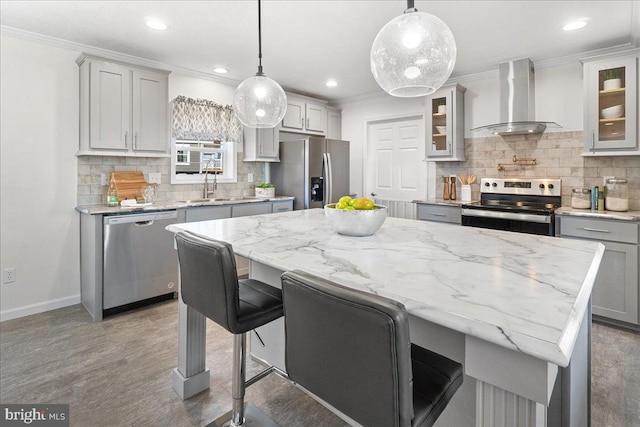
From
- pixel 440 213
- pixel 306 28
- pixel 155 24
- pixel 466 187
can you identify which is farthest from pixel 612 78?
pixel 155 24

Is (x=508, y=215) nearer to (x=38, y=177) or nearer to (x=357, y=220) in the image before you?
(x=357, y=220)

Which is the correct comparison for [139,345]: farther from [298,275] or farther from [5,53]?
[5,53]

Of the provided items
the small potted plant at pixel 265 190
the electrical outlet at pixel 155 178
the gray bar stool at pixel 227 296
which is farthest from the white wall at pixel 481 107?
the gray bar stool at pixel 227 296

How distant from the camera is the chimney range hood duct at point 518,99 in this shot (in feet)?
12.1

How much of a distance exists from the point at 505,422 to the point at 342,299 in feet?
1.55

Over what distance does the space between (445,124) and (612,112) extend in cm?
156

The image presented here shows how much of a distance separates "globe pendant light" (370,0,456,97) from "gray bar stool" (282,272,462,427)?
3.27 feet

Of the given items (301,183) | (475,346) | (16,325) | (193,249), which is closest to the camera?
(475,346)

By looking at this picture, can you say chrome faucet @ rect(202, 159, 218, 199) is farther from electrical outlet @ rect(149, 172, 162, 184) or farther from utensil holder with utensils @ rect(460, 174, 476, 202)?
utensil holder with utensils @ rect(460, 174, 476, 202)

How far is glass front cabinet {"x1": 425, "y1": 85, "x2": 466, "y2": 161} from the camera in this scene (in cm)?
417

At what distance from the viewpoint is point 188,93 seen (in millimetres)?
4160

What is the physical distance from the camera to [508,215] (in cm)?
342

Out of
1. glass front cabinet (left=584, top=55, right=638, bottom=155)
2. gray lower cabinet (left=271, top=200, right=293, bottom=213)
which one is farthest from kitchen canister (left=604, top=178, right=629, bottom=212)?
gray lower cabinet (left=271, top=200, right=293, bottom=213)

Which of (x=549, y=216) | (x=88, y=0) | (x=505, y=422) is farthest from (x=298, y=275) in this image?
(x=549, y=216)
